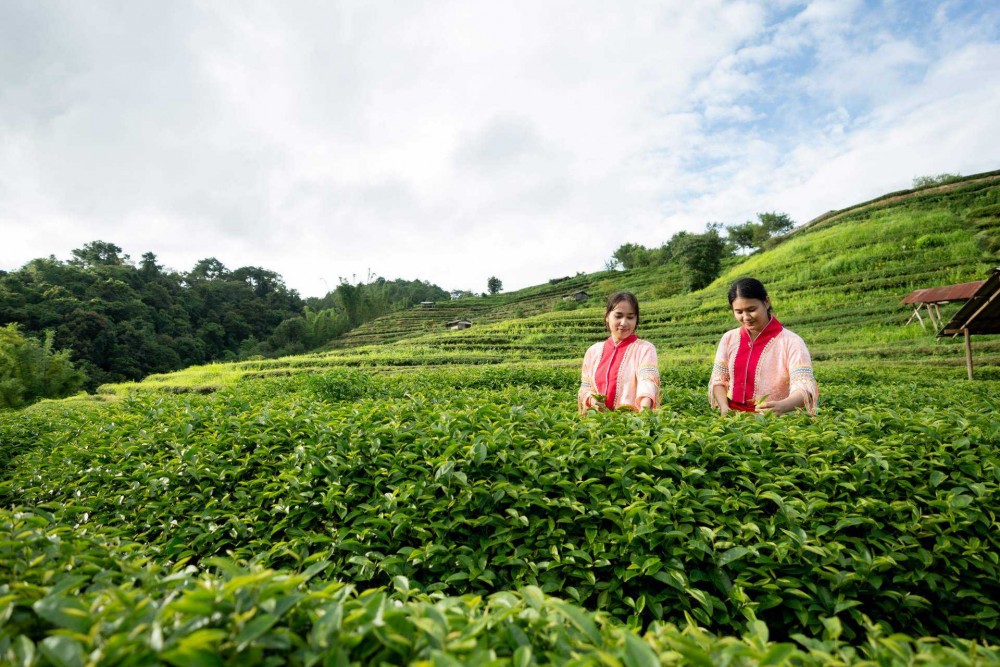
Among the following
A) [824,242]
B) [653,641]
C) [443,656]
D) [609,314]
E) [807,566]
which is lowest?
[807,566]

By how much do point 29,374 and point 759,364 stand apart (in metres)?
22.7

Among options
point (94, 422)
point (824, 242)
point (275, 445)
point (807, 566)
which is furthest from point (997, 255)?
point (94, 422)

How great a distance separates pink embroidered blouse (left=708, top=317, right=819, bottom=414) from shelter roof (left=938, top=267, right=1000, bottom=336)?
8.31 metres

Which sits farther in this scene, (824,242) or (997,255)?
(824,242)

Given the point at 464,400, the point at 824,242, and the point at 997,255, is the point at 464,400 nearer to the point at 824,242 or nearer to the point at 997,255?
the point at 997,255

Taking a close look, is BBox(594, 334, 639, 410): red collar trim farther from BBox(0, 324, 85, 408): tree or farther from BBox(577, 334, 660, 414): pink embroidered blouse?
BBox(0, 324, 85, 408): tree

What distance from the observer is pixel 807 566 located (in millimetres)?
1876

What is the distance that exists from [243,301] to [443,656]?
210 ft

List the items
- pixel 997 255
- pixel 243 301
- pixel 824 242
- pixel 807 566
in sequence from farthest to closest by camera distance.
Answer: pixel 243 301, pixel 824 242, pixel 997 255, pixel 807 566

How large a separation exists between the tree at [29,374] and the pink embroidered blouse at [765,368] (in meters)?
18.9

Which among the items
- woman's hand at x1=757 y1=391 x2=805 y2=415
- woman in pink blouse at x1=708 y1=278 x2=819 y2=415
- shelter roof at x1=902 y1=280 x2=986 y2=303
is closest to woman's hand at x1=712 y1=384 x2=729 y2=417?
woman in pink blouse at x1=708 y1=278 x2=819 y2=415

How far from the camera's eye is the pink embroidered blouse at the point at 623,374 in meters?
3.67

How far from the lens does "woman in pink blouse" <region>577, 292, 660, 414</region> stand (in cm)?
368

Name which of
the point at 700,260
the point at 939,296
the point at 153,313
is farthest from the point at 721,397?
the point at 153,313
